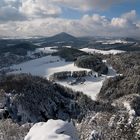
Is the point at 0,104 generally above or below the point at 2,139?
below

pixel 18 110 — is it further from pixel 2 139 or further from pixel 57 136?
pixel 57 136

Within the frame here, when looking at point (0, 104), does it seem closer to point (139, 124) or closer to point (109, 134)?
point (109, 134)

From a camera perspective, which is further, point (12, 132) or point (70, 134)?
point (12, 132)

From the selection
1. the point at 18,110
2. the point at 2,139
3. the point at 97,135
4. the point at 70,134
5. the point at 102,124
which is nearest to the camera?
the point at 70,134

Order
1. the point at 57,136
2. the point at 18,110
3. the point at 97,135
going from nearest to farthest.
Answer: the point at 57,136
the point at 97,135
the point at 18,110

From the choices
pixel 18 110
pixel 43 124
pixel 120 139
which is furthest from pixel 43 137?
pixel 18 110

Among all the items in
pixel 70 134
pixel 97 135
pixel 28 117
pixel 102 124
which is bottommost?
pixel 28 117
